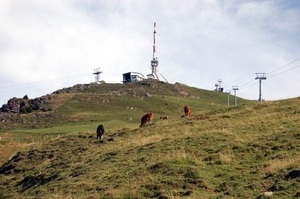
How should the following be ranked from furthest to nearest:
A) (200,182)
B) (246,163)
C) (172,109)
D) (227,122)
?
(172,109)
(227,122)
(246,163)
(200,182)

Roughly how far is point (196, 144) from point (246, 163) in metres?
4.93

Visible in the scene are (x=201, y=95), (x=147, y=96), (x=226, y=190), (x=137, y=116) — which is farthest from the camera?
(x=201, y=95)

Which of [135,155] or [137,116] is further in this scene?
[137,116]

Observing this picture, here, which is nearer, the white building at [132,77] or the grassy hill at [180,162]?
the grassy hill at [180,162]

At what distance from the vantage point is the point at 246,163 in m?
19.6

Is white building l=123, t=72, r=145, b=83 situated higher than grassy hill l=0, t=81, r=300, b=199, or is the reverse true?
white building l=123, t=72, r=145, b=83

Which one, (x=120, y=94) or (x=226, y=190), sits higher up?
(x=120, y=94)

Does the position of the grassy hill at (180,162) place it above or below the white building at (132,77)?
below

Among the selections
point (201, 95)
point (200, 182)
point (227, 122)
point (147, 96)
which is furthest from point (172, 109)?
point (200, 182)

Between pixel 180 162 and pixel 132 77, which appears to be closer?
pixel 180 162

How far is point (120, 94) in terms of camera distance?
123 metres

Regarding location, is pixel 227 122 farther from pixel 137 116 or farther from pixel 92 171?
pixel 137 116

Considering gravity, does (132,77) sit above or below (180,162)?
above

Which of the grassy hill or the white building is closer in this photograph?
the grassy hill
